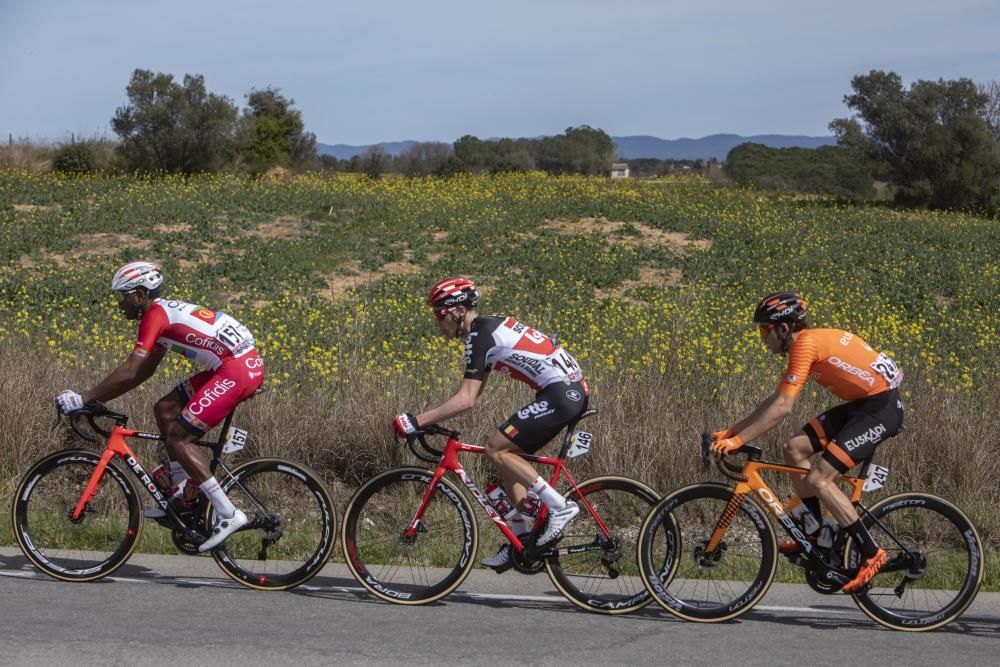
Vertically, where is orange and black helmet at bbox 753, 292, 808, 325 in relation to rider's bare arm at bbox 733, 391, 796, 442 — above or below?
above

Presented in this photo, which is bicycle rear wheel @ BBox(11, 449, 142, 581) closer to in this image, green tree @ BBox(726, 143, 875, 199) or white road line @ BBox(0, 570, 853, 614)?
white road line @ BBox(0, 570, 853, 614)

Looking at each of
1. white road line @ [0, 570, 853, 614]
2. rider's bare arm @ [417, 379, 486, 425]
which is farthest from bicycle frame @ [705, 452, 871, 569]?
rider's bare arm @ [417, 379, 486, 425]

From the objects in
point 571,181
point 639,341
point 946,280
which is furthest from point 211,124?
point 639,341

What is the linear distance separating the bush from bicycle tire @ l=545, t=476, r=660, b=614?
39.5 m

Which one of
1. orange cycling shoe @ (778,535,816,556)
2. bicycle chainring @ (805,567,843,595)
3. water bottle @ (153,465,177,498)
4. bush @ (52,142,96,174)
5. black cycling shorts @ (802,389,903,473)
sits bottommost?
bicycle chainring @ (805,567,843,595)

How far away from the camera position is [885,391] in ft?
20.6

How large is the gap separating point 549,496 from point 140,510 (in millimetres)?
2560

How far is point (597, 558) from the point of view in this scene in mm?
6594

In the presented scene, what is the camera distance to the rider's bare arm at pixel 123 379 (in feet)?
21.5

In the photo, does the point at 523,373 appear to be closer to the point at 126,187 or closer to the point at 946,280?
the point at 946,280

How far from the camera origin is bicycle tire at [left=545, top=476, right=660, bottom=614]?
646 cm

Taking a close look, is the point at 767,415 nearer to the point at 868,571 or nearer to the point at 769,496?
the point at 769,496

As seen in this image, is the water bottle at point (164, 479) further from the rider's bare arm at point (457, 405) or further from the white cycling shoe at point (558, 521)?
the white cycling shoe at point (558, 521)

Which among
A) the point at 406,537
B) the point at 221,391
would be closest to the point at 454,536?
the point at 406,537
